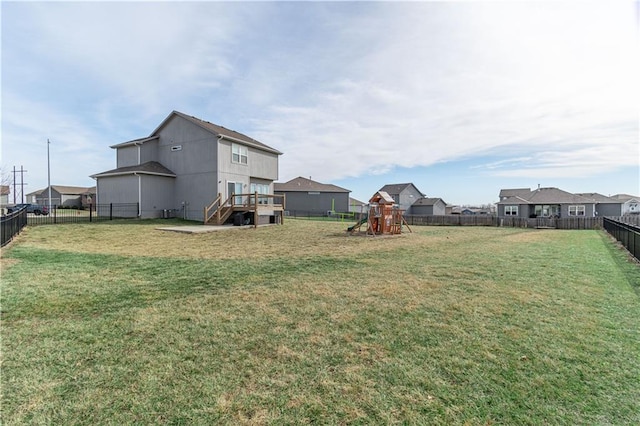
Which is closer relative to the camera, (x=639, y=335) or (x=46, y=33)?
(x=639, y=335)

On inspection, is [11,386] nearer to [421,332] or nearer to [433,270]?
[421,332]

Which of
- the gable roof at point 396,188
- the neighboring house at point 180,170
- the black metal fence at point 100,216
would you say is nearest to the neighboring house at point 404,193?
the gable roof at point 396,188

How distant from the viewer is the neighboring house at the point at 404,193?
4972 centimetres

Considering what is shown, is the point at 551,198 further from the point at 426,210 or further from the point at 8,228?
the point at 8,228

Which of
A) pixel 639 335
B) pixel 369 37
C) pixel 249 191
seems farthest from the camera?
pixel 249 191

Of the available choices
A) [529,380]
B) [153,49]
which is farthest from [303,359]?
[153,49]

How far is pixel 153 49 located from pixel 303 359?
1384 cm

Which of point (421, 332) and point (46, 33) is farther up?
point (46, 33)

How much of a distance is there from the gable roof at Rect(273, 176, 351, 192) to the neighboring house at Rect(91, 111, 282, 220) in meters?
18.8

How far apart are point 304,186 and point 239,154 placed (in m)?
21.6

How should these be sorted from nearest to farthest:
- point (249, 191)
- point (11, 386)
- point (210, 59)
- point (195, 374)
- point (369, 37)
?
point (11, 386) → point (195, 374) → point (369, 37) → point (210, 59) → point (249, 191)

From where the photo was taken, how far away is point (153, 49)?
1221cm

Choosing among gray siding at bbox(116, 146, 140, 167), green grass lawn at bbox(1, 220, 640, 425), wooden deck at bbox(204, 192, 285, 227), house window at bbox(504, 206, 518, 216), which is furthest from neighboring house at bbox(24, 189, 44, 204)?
house window at bbox(504, 206, 518, 216)

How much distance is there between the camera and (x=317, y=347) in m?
3.31
